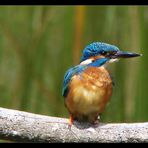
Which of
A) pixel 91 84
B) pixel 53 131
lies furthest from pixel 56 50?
pixel 53 131

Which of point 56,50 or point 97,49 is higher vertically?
point 97,49

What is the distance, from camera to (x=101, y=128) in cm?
135

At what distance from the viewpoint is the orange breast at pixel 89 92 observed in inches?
A: 55.5

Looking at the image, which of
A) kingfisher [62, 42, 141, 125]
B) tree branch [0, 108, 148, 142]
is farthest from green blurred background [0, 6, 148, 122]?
tree branch [0, 108, 148, 142]

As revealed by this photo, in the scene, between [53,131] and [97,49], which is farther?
[97,49]

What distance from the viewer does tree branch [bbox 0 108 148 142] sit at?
1.28m

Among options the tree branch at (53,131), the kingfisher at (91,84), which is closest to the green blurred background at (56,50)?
the kingfisher at (91,84)

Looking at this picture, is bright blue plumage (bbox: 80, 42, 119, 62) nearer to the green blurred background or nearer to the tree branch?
the tree branch

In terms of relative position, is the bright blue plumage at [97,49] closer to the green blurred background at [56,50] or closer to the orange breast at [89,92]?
the orange breast at [89,92]

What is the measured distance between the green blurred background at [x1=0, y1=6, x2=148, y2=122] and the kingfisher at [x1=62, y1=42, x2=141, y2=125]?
16.6 inches

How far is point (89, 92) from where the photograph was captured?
55.6 inches

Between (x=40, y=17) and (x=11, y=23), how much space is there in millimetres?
160

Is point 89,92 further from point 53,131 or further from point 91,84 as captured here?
point 53,131

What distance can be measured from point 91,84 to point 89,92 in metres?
0.03
